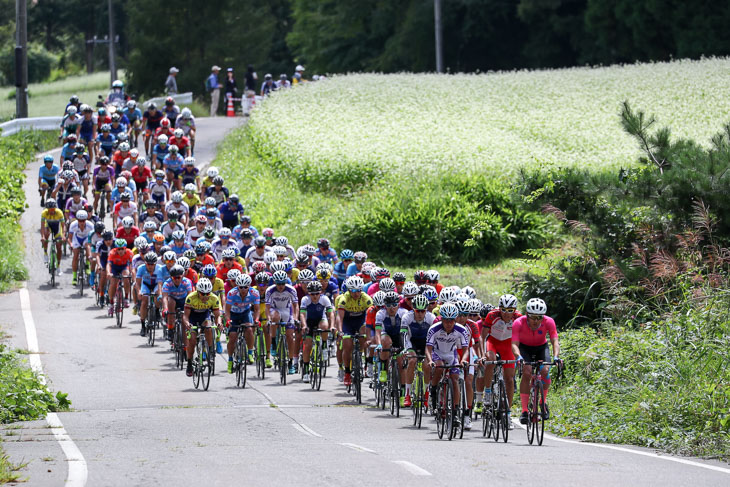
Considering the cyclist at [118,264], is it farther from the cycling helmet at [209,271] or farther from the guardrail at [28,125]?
the guardrail at [28,125]

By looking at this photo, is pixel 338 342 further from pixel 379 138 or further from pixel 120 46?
pixel 120 46

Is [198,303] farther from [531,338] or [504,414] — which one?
[504,414]

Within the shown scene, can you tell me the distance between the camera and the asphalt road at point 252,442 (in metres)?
12.0

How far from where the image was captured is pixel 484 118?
40812 mm

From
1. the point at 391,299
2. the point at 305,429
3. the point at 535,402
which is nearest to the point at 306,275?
the point at 391,299

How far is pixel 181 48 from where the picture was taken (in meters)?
69.3

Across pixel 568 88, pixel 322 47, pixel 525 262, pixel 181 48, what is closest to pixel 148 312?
pixel 525 262

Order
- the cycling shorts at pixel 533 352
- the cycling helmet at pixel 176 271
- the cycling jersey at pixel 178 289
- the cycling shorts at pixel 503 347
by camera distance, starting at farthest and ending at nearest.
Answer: the cycling jersey at pixel 178 289 → the cycling helmet at pixel 176 271 → the cycling shorts at pixel 503 347 → the cycling shorts at pixel 533 352

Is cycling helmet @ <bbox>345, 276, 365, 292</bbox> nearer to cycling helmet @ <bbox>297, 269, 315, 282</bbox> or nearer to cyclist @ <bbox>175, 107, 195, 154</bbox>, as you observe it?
cycling helmet @ <bbox>297, 269, 315, 282</bbox>

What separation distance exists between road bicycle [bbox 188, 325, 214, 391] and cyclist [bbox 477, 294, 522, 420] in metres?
4.45

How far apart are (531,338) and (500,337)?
43.1 inches

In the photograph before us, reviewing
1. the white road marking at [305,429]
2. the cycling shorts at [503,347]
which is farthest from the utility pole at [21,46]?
the cycling shorts at [503,347]

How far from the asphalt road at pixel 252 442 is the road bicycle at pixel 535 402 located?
20 centimetres

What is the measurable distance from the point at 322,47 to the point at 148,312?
5435cm
